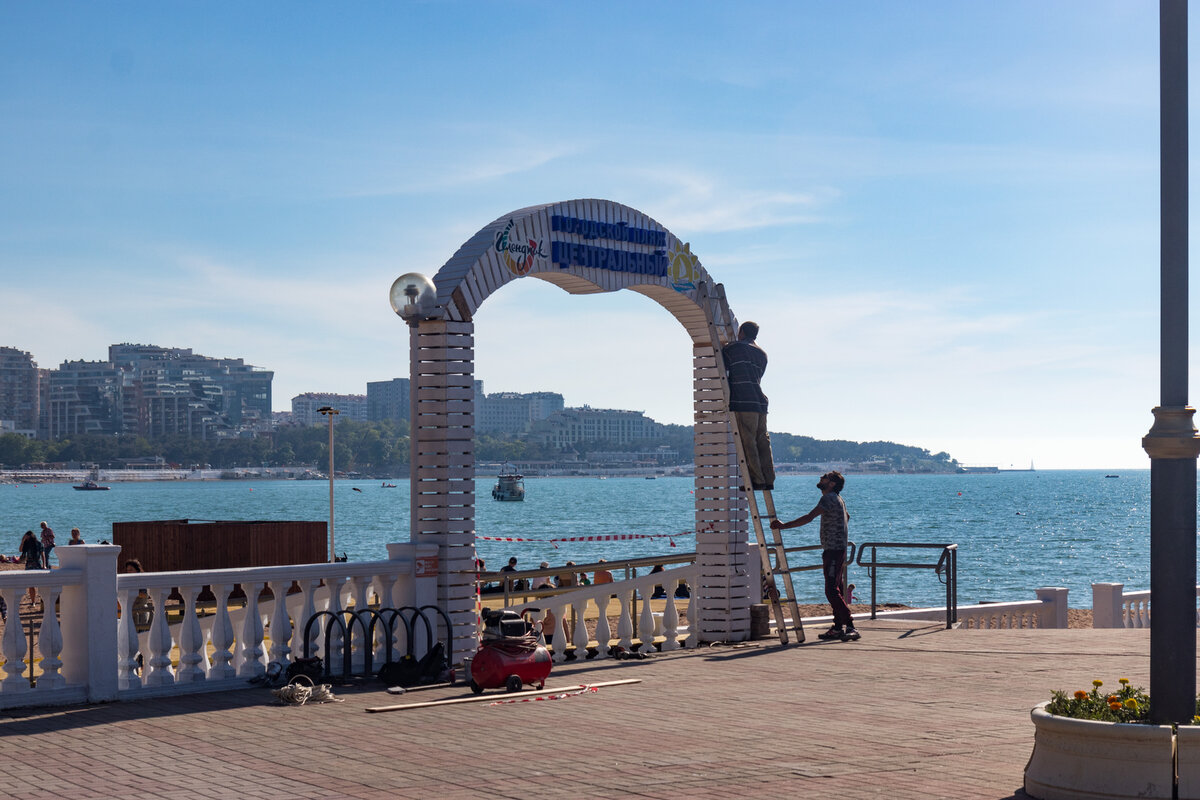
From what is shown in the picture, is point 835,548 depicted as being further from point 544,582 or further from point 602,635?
point 544,582

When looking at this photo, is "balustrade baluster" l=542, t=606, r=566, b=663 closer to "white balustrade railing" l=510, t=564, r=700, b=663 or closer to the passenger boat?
"white balustrade railing" l=510, t=564, r=700, b=663

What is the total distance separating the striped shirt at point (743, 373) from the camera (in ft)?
49.9

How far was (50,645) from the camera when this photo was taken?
10141 millimetres

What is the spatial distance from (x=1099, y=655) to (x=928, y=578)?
66091 mm

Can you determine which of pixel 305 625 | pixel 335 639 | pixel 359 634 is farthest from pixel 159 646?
pixel 359 634

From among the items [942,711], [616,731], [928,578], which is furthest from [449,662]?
[928,578]

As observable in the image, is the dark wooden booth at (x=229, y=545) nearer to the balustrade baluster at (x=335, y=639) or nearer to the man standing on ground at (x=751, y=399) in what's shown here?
the man standing on ground at (x=751, y=399)

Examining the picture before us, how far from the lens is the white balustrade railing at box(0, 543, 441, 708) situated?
396 inches

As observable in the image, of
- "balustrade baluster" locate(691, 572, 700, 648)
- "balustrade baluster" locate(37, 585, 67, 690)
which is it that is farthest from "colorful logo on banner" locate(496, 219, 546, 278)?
"balustrade baluster" locate(37, 585, 67, 690)

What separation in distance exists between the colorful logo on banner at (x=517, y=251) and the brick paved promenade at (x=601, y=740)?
13.2 feet

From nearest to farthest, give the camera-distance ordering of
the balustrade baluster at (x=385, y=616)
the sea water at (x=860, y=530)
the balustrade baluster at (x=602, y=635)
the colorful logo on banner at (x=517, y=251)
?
the balustrade baluster at (x=385, y=616), the colorful logo on banner at (x=517, y=251), the balustrade baluster at (x=602, y=635), the sea water at (x=860, y=530)

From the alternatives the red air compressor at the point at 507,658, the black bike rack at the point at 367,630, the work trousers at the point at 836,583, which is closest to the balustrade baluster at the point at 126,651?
the black bike rack at the point at 367,630

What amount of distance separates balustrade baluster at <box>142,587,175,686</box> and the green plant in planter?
6794mm

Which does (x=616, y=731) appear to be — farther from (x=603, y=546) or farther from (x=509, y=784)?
(x=603, y=546)
